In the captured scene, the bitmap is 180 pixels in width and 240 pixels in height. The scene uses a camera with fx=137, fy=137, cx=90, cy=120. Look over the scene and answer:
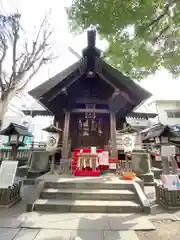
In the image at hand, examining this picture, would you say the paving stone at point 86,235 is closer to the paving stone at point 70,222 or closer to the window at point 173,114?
the paving stone at point 70,222

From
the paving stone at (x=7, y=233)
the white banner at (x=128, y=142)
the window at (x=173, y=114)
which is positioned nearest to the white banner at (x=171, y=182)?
the white banner at (x=128, y=142)

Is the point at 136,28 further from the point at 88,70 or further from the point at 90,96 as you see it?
the point at 90,96

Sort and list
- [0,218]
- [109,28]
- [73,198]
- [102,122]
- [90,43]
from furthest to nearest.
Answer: [102,122]
[90,43]
[73,198]
[109,28]
[0,218]

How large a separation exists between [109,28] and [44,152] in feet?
22.0

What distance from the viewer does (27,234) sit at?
9.58 ft

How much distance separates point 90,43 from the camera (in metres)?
7.55

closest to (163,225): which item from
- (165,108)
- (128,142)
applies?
(128,142)

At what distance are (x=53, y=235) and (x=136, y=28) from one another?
6.66m

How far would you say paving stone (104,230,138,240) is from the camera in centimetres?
283

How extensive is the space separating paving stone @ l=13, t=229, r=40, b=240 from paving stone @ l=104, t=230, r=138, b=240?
4.98 ft

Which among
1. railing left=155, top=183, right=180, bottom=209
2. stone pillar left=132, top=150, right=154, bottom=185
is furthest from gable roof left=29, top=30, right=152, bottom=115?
railing left=155, top=183, right=180, bottom=209

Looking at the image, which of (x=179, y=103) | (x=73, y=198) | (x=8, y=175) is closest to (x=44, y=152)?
(x=8, y=175)

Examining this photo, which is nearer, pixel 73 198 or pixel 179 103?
pixel 73 198

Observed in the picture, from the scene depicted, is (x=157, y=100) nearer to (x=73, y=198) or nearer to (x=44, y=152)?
(x=44, y=152)
